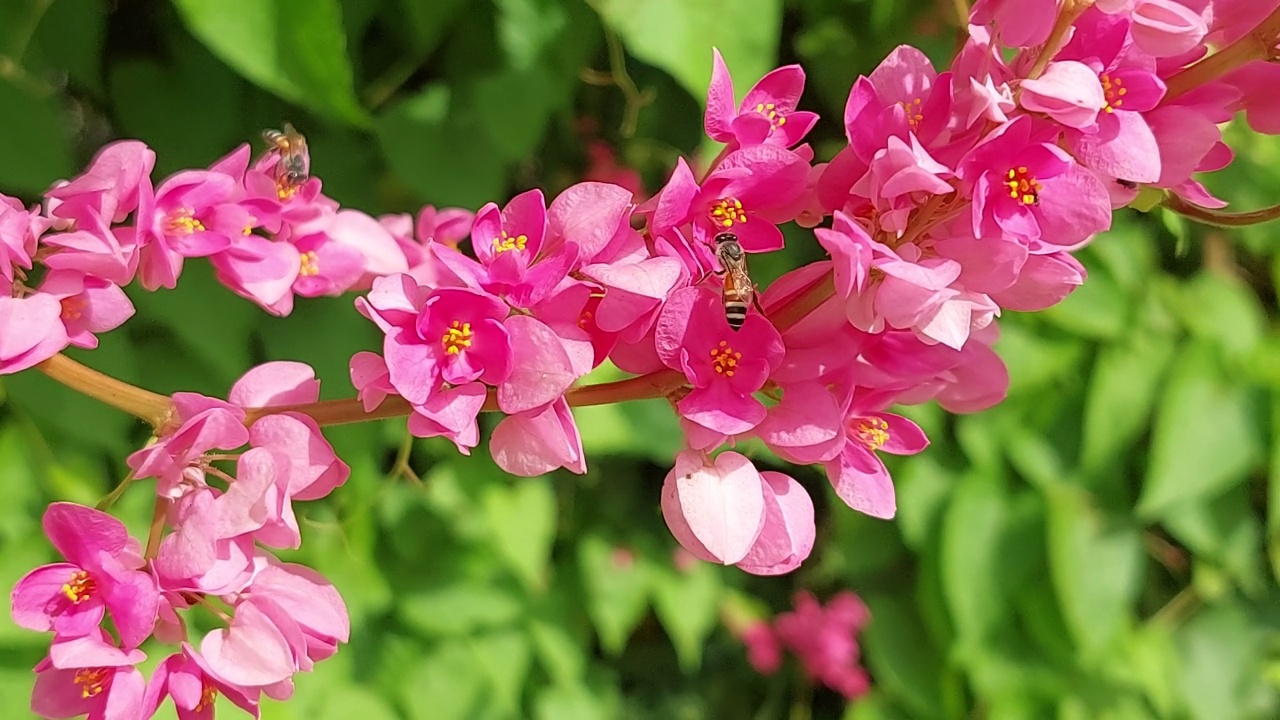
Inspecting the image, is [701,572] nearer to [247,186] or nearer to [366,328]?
[366,328]

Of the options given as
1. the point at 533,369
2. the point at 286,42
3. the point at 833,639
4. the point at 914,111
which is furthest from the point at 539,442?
the point at 833,639

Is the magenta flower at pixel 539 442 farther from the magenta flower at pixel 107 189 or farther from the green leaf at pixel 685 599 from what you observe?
the green leaf at pixel 685 599

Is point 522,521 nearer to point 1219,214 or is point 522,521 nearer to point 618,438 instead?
point 618,438

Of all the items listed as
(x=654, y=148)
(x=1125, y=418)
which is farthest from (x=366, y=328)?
(x=1125, y=418)

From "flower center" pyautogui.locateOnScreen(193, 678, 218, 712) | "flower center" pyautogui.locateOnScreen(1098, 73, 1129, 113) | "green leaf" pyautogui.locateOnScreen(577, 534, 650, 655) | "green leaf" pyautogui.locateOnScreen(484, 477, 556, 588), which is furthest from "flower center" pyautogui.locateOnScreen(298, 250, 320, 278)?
"green leaf" pyautogui.locateOnScreen(577, 534, 650, 655)

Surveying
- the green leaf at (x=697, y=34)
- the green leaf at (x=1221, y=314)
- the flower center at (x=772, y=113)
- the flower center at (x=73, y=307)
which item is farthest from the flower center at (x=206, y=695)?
the green leaf at (x=1221, y=314)
